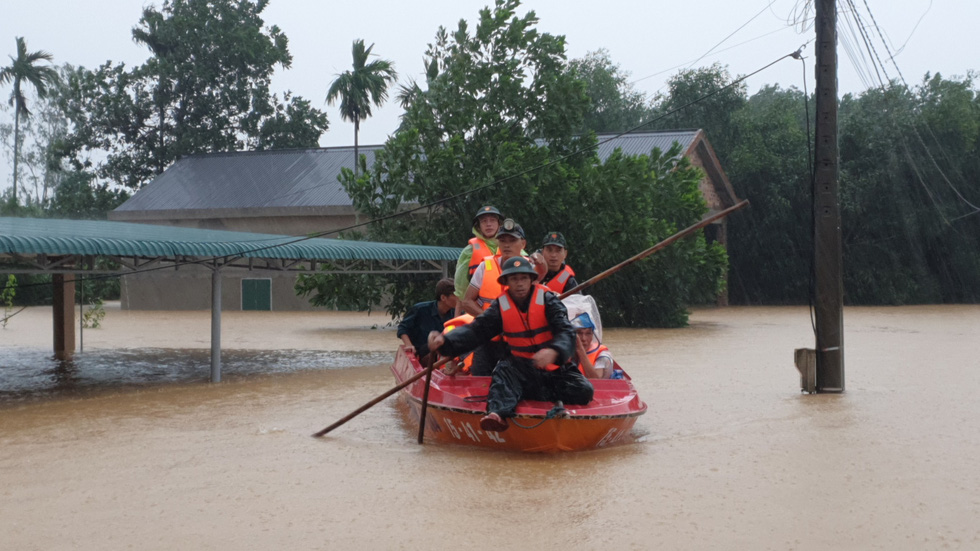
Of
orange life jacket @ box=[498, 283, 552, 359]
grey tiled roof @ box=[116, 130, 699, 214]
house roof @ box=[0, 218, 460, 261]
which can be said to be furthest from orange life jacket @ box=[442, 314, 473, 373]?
grey tiled roof @ box=[116, 130, 699, 214]

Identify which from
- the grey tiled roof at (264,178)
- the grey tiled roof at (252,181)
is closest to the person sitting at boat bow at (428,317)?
the grey tiled roof at (264,178)

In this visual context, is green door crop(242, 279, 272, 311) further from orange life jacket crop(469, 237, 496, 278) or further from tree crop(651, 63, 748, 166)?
orange life jacket crop(469, 237, 496, 278)

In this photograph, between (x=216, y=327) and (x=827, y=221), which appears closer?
(x=827, y=221)

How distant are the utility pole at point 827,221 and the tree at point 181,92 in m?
37.6

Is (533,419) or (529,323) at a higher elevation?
(529,323)

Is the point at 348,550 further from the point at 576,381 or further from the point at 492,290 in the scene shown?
the point at 492,290

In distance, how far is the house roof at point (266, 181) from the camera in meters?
37.2

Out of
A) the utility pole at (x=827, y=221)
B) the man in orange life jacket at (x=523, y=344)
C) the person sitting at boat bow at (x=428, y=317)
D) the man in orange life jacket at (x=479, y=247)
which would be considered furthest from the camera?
the utility pole at (x=827, y=221)

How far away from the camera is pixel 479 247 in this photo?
418 inches

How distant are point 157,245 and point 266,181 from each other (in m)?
27.6

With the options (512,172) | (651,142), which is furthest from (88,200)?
(512,172)

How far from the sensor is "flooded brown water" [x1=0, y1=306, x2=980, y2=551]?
6516mm

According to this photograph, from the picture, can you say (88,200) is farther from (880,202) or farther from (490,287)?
(490,287)

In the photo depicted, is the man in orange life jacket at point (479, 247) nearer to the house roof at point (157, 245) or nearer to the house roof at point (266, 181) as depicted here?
the house roof at point (157, 245)
